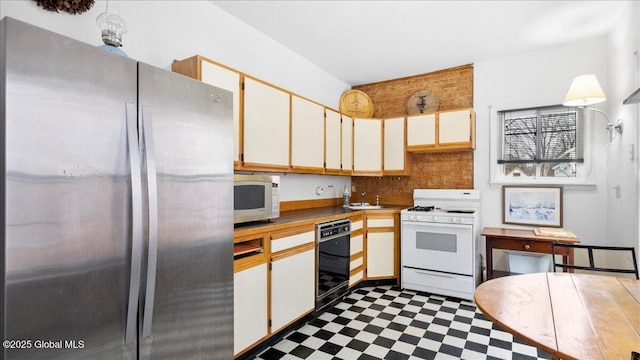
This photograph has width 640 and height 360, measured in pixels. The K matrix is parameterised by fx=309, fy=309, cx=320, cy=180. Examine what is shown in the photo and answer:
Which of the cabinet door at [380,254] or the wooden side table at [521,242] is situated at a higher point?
the wooden side table at [521,242]

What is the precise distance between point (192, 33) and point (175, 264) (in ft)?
6.19

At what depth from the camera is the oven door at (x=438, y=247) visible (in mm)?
3299

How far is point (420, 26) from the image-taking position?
2943mm

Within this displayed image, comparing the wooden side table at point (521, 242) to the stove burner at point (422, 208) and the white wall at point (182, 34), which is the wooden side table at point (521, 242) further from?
the white wall at point (182, 34)

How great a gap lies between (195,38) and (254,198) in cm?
137

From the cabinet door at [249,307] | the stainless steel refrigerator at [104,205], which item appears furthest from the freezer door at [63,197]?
the cabinet door at [249,307]

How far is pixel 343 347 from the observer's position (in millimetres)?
2357

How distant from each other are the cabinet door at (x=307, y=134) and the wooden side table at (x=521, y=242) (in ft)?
6.46

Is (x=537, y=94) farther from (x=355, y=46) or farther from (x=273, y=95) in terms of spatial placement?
(x=273, y=95)

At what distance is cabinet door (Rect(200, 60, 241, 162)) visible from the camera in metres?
2.15

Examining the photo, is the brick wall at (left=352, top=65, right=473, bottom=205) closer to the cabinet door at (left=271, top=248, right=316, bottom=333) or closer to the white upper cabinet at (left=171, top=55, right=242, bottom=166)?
the cabinet door at (left=271, top=248, right=316, bottom=333)

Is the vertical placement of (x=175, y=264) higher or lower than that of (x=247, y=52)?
lower

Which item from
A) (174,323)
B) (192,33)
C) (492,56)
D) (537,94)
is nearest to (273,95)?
(192,33)

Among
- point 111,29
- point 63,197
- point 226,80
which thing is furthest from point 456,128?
point 63,197
